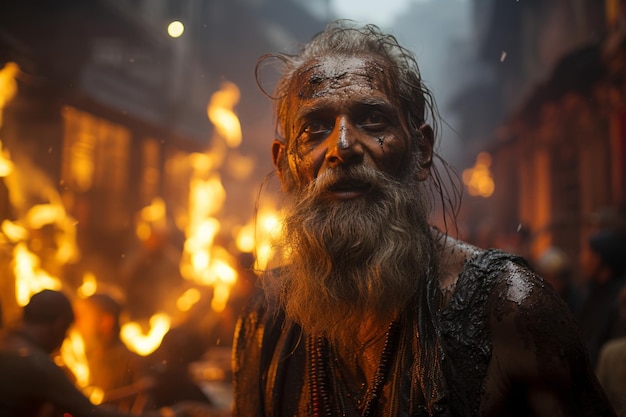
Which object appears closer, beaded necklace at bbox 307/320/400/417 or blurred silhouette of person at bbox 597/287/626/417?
beaded necklace at bbox 307/320/400/417

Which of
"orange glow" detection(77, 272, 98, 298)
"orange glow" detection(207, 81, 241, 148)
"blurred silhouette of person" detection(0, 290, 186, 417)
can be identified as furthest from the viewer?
"orange glow" detection(207, 81, 241, 148)

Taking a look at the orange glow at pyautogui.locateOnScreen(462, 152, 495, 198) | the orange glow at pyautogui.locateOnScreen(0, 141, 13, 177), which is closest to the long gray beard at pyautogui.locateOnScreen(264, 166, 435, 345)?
the orange glow at pyautogui.locateOnScreen(0, 141, 13, 177)

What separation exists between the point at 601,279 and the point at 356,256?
14.0ft

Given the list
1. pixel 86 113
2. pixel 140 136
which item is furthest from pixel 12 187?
pixel 140 136

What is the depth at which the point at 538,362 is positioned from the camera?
168 centimetres

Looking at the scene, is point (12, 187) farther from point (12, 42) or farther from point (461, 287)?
point (461, 287)

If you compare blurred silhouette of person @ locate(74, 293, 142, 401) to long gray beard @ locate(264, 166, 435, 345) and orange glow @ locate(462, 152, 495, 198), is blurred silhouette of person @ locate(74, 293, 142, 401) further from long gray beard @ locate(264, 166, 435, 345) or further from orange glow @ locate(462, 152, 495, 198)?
orange glow @ locate(462, 152, 495, 198)

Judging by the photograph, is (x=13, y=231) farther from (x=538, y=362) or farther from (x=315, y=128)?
(x=538, y=362)

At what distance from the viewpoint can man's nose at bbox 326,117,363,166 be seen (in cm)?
204

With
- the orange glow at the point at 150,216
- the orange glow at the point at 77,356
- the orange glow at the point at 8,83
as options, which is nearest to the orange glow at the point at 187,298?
the orange glow at the point at 77,356

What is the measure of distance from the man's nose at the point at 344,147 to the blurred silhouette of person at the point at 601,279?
12.3 feet

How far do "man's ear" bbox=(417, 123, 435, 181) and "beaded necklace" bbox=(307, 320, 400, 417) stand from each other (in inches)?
27.1

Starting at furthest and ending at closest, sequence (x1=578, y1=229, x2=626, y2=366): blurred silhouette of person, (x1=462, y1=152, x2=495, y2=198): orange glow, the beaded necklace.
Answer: (x1=462, y1=152, x2=495, y2=198): orange glow
(x1=578, y1=229, x2=626, y2=366): blurred silhouette of person
the beaded necklace

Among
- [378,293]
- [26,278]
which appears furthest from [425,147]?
[26,278]
